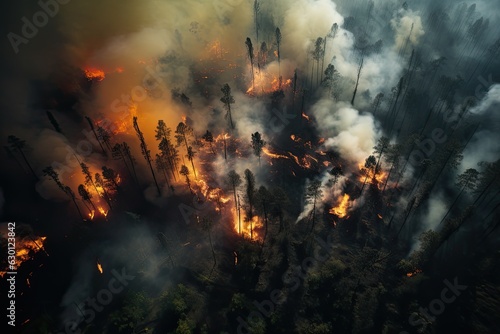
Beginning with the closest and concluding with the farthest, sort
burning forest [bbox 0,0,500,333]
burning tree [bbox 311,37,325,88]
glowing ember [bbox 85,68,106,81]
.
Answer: burning forest [bbox 0,0,500,333]
burning tree [bbox 311,37,325,88]
glowing ember [bbox 85,68,106,81]

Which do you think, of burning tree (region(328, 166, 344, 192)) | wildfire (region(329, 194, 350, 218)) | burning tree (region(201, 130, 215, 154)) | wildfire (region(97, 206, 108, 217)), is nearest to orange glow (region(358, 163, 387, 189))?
burning tree (region(328, 166, 344, 192))

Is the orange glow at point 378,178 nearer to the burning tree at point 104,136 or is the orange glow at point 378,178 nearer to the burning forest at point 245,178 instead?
the burning forest at point 245,178

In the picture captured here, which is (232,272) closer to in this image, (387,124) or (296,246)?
(296,246)

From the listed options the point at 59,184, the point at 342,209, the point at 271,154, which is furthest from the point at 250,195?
the point at 59,184

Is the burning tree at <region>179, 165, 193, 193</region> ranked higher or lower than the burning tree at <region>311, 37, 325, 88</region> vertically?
lower

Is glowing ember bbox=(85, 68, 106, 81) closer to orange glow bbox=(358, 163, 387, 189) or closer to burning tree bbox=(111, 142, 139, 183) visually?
burning tree bbox=(111, 142, 139, 183)

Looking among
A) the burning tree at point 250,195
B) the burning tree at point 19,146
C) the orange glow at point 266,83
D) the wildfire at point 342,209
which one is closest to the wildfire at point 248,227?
the burning tree at point 250,195
